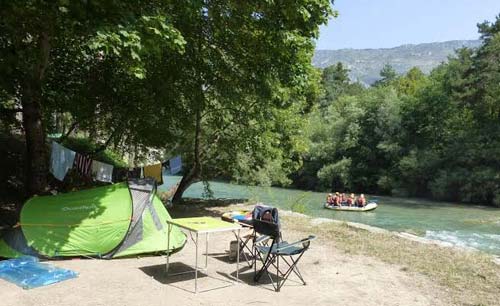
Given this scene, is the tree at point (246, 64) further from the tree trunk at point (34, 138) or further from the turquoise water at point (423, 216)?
the turquoise water at point (423, 216)

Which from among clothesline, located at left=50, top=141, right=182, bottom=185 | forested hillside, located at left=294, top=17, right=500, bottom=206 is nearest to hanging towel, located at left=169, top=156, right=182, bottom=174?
clothesline, located at left=50, top=141, right=182, bottom=185

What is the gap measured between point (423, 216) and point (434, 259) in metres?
18.9

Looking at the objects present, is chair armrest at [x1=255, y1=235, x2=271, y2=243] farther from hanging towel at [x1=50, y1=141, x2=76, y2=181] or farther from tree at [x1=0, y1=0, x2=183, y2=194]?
hanging towel at [x1=50, y1=141, x2=76, y2=181]

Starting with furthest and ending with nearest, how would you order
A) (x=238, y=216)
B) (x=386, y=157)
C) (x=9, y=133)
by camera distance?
(x=386, y=157) < (x=9, y=133) < (x=238, y=216)

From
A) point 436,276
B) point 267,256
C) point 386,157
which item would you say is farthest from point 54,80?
point 386,157

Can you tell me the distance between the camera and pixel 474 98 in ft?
124

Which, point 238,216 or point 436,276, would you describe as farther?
point 238,216

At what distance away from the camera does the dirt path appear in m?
5.83

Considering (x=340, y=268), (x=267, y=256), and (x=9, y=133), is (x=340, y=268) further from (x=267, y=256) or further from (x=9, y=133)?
(x=9, y=133)

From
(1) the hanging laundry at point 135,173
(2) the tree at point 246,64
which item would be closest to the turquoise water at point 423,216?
(2) the tree at point 246,64

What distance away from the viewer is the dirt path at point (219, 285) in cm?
583

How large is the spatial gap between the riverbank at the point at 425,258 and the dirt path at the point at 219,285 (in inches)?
11.2

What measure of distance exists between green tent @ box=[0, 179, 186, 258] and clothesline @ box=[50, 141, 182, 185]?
1.92m

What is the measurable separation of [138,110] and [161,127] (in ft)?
3.57
